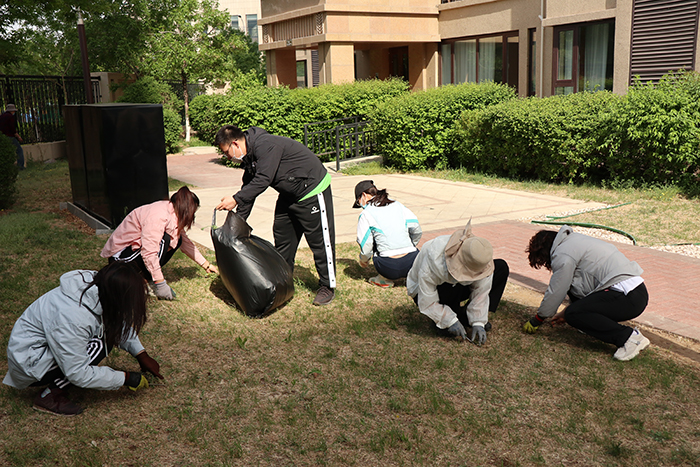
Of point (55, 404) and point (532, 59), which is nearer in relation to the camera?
point (55, 404)

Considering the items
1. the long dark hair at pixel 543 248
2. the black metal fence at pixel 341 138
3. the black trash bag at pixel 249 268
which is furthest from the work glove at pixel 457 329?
the black metal fence at pixel 341 138

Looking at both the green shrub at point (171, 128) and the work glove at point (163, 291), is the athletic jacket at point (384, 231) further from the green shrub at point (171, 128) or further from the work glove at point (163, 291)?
the green shrub at point (171, 128)

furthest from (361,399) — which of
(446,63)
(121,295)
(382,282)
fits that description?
(446,63)

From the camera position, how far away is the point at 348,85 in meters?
15.7

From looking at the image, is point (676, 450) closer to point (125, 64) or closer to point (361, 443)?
point (361, 443)

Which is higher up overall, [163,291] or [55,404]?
[163,291]

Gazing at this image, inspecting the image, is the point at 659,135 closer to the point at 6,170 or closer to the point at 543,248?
the point at 543,248

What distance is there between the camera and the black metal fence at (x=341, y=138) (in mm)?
14430

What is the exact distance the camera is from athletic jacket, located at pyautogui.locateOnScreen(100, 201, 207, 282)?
497 centimetres

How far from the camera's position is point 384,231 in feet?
18.1

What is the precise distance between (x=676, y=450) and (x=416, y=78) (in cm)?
1885

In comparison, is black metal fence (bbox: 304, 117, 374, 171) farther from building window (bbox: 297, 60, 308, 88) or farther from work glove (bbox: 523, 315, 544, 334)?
building window (bbox: 297, 60, 308, 88)

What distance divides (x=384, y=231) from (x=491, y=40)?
1451 centimetres

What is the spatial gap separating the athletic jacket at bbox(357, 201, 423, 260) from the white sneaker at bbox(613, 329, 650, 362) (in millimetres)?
2059
